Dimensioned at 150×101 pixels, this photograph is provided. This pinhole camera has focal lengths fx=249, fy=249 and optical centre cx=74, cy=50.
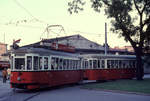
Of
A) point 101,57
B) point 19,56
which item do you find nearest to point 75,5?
point 101,57

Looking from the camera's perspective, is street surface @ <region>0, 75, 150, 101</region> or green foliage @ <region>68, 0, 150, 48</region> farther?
green foliage @ <region>68, 0, 150, 48</region>

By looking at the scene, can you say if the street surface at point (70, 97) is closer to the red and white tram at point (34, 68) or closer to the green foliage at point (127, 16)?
the red and white tram at point (34, 68)

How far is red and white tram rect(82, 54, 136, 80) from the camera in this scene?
24906mm

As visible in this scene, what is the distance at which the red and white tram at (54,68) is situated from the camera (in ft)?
51.7

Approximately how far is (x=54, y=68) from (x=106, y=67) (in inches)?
367

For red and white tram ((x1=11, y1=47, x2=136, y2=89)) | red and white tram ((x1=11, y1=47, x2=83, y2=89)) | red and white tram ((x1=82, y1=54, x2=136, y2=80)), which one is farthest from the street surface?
red and white tram ((x1=82, y1=54, x2=136, y2=80))

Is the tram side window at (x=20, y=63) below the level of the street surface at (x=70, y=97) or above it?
above

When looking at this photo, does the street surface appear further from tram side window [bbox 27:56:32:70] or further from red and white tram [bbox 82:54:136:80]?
red and white tram [bbox 82:54:136:80]

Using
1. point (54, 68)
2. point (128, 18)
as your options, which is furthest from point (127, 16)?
point (54, 68)

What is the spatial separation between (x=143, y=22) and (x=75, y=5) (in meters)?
7.68

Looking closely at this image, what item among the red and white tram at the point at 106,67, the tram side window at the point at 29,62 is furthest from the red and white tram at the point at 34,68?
the red and white tram at the point at 106,67

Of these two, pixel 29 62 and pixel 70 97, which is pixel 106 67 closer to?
pixel 29 62

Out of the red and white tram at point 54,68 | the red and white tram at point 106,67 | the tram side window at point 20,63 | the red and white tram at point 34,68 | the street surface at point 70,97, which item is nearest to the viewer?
the street surface at point 70,97

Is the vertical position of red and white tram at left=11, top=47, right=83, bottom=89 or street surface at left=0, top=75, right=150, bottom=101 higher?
red and white tram at left=11, top=47, right=83, bottom=89
